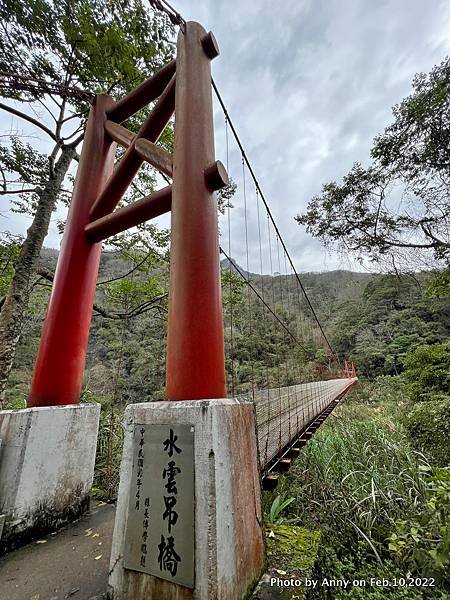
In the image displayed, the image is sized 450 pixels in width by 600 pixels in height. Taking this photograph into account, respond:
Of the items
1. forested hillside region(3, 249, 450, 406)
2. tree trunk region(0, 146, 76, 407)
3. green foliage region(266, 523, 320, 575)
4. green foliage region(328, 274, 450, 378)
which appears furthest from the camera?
green foliage region(328, 274, 450, 378)

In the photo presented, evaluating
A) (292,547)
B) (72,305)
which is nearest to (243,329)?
(72,305)

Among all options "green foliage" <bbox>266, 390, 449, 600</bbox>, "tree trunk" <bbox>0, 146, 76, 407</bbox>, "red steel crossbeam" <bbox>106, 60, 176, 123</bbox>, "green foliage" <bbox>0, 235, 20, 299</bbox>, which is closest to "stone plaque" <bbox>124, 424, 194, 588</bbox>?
"green foliage" <bbox>266, 390, 449, 600</bbox>

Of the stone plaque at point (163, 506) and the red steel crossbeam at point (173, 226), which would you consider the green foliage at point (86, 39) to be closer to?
the red steel crossbeam at point (173, 226)

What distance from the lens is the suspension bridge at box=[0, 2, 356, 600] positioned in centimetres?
93

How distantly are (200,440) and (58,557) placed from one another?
111cm

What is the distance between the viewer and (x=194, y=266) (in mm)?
1313

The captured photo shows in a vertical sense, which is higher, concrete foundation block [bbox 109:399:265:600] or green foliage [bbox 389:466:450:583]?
concrete foundation block [bbox 109:399:265:600]

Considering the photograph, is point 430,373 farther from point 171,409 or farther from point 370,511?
point 171,409

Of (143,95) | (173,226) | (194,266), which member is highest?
(143,95)

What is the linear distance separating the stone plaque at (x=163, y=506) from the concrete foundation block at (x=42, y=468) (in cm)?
84

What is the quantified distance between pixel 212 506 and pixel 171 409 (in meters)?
0.34

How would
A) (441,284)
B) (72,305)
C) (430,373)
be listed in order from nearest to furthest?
(72,305), (441,284), (430,373)

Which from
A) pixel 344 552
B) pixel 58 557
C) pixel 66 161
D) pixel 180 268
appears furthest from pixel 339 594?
pixel 66 161

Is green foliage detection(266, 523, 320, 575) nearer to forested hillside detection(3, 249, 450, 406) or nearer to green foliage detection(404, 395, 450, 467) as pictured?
forested hillside detection(3, 249, 450, 406)
